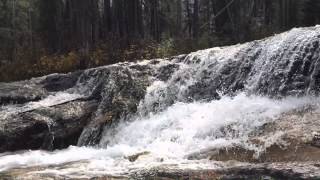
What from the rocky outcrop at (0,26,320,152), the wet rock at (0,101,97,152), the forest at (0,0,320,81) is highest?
the forest at (0,0,320,81)

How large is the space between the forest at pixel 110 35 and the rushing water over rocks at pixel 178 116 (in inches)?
116

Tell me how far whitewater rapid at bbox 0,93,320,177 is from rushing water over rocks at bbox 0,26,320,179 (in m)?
0.02

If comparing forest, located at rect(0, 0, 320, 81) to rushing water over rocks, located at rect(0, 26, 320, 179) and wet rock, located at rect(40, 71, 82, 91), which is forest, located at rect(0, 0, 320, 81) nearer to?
wet rock, located at rect(40, 71, 82, 91)

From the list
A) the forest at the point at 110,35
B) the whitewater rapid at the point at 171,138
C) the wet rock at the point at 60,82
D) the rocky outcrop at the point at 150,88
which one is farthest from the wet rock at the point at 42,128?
the forest at the point at 110,35

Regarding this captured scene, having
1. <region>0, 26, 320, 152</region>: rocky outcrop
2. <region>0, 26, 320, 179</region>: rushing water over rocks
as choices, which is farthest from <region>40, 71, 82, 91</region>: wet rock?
<region>0, 26, 320, 152</region>: rocky outcrop

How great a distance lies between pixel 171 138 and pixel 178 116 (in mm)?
1201

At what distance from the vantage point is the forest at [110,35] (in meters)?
19.1

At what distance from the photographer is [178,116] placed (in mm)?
12531

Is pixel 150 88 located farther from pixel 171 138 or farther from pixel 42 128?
pixel 171 138

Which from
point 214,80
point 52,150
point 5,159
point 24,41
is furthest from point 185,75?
point 24,41

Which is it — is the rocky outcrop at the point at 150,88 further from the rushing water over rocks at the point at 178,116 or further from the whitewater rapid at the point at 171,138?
the whitewater rapid at the point at 171,138

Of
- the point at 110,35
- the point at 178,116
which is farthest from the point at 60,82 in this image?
the point at 110,35

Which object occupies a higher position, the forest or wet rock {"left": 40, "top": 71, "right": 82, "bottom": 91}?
the forest

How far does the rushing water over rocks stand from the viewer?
920 cm
